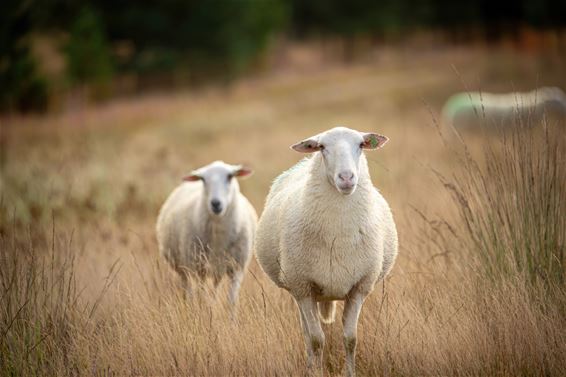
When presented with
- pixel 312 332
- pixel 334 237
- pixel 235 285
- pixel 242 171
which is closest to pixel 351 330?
pixel 312 332

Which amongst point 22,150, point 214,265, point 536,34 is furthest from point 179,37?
point 214,265

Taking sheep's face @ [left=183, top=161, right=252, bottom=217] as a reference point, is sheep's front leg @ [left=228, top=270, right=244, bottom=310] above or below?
below

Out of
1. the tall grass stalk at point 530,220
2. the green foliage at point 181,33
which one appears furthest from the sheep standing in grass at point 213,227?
the green foliage at point 181,33

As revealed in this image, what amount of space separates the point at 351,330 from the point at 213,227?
2.26 meters

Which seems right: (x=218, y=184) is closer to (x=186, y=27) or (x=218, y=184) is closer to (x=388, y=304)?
(x=388, y=304)

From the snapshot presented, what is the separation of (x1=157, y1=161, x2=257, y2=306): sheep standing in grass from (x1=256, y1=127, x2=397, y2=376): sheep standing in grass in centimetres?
152

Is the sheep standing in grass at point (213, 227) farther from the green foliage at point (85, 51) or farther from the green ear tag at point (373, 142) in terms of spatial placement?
the green foliage at point (85, 51)

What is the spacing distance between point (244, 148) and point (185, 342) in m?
11.5

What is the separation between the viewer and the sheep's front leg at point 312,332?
371 centimetres

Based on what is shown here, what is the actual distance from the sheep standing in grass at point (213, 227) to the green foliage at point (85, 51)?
65.6 ft

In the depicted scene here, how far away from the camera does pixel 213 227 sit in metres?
5.64

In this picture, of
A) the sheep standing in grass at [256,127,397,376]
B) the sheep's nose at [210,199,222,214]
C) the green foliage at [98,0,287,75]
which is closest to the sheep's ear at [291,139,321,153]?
the sheep standing in grass at [256,127,397,376]

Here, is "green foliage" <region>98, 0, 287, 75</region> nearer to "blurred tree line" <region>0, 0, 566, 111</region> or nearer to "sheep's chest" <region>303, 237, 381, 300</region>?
"blurred tree line" <region>0, 0, 566, 111</region>

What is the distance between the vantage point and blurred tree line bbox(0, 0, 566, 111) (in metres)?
19.7
